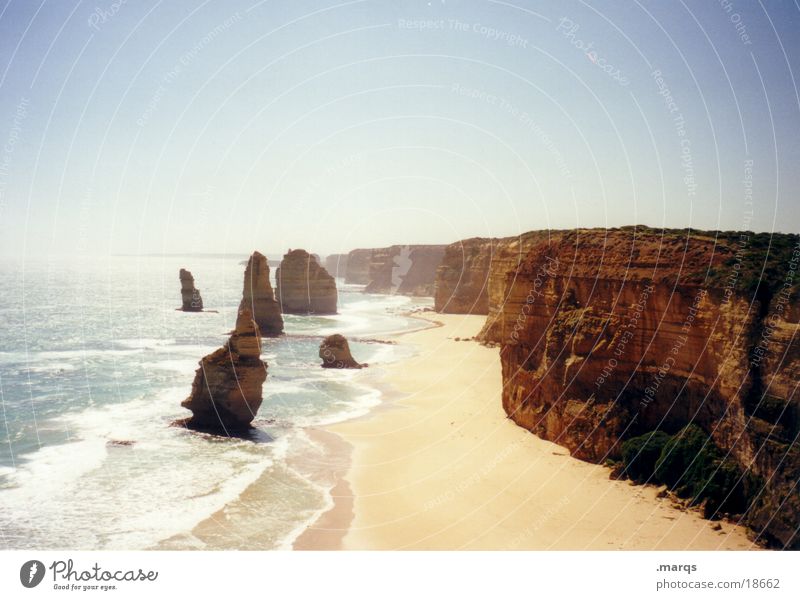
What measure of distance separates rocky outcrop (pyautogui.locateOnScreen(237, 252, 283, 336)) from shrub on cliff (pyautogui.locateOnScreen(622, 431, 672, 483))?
161 feet

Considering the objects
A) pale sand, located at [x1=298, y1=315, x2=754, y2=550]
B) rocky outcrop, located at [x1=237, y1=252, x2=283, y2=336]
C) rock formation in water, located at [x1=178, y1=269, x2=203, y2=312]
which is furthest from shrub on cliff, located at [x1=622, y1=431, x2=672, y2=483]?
rock formation in water, located at [x1=178, y1=269, x2=203, y2=312]

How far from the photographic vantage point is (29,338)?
184 feet

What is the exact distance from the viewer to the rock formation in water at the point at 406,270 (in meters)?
139

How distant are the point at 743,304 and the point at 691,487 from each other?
5585 millimetres

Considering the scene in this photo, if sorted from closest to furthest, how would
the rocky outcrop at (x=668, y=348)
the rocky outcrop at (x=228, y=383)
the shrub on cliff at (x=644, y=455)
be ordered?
the rocky outcrop at (x=668, y=348) < the shrub on cliff at (x=644, y=455) < the rocky outcrop at (x=228, y=383)

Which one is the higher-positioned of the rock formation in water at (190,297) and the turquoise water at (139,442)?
the rock formation in water at (190,297)

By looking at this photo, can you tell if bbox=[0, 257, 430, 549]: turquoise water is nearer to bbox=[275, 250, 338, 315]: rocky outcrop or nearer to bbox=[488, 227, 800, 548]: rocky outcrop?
bbox=[488, 227, 800, 548]: rocky outcrop

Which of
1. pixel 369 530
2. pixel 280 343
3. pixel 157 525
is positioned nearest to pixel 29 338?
pixel 280 343

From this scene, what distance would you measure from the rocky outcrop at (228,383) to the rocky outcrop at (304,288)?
55328 mm

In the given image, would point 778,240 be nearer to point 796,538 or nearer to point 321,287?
point 796,538

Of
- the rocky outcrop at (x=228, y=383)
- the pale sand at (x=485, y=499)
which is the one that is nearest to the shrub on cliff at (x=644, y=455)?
the pale sand at (x=485, y=499)

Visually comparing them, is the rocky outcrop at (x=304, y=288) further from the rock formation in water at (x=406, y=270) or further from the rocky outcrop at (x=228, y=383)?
the rocky outcrop at (x=228, y=383)

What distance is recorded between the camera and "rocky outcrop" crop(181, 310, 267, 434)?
2692 cm

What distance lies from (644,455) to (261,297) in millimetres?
51894
